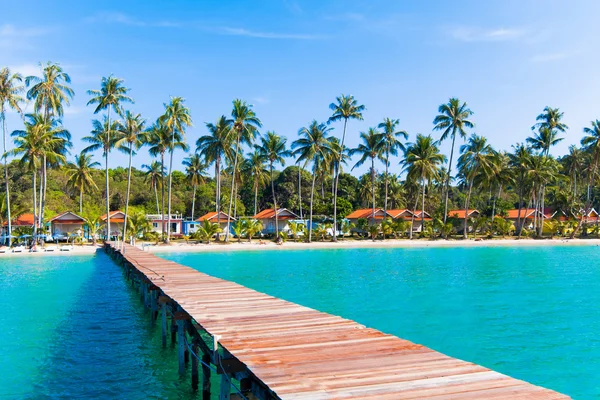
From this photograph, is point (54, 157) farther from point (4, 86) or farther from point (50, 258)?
point (50, 258)

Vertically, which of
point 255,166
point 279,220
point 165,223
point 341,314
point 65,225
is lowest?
point 341,314

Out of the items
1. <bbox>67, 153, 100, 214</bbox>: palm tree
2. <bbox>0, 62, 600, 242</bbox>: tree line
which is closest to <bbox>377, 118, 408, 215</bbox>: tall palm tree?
<bbox>0, 62, 600, 242</bbox>: tree line

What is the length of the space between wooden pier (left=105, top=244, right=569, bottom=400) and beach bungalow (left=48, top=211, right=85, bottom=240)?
4223 cm

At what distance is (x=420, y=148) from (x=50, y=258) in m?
38.2

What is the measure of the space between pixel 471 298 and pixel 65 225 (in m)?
42.1

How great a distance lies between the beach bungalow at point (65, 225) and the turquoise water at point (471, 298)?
16052mm

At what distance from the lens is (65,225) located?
50625 mm

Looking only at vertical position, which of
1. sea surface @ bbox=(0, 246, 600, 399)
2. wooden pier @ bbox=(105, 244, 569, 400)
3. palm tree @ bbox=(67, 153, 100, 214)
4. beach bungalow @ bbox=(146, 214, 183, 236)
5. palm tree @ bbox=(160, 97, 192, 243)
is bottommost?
sea surface @ bbox=(0, 246, 600, 399)

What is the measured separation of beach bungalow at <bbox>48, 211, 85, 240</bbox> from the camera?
4944cm

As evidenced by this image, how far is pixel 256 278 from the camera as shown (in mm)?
26938

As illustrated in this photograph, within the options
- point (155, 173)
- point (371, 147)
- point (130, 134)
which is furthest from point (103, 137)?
point (371, 147)

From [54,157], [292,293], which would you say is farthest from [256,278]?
[54,157]

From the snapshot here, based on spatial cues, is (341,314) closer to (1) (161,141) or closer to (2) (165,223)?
(1) (161,141)

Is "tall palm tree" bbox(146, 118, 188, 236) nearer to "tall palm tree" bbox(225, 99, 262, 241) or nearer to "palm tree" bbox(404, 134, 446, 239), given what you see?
"tall palm tree" bbox(225, 99, 262, 241)
